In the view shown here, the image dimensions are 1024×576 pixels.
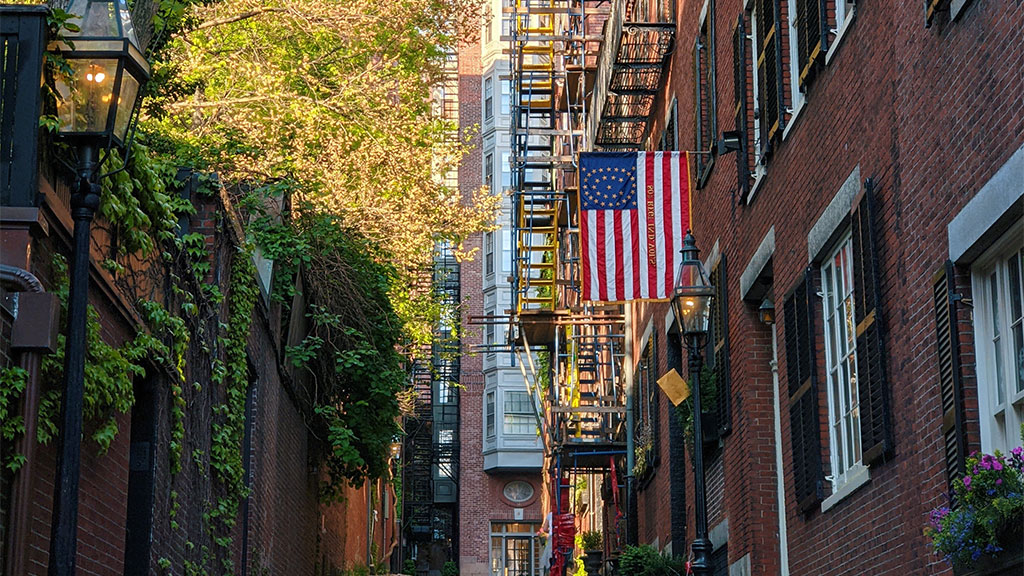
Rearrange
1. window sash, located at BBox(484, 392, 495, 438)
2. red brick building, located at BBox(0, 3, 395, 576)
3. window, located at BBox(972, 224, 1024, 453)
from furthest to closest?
window sash, located at BBox(484, 392, 495, 438) < red brick building, located at BBox(0, 3, 395, 576) < window, located at BBox(972, 224, 1024, 453)

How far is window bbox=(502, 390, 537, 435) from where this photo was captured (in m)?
57.2

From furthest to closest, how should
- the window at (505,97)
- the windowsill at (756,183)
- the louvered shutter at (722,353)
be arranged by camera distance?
1. the window at (505,97)
2. the louvered shutter at (722,353)
3. the windowsill at (756,183)

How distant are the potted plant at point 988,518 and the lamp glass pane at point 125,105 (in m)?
4.87

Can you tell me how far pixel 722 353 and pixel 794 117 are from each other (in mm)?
3922

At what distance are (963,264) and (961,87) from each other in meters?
0.96

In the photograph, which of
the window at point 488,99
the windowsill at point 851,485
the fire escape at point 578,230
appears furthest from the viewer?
the window at point 488,99

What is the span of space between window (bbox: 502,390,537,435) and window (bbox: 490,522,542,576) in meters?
4.04

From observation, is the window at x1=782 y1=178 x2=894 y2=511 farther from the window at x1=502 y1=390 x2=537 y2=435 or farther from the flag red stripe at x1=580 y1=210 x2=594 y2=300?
the window at x1=502 y1=390 x2=537 y2=435

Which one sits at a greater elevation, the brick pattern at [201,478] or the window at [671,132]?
the window at [671,132]

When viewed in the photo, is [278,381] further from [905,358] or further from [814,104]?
[905,358]

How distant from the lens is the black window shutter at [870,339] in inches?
343

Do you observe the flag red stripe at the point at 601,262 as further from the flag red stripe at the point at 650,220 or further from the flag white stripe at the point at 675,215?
the flag white stripe at the point at 675,215

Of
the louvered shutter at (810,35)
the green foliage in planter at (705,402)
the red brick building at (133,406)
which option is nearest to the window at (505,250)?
the red brick building at (133,406)

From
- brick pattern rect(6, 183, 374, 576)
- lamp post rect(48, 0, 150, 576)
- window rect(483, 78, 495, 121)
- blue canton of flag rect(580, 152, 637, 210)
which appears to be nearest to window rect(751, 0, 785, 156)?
blue canton of flag rect(580, 152, 637, 210)
